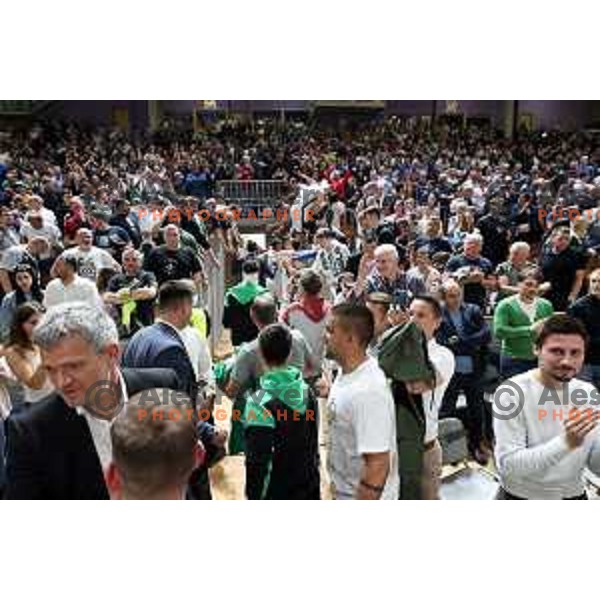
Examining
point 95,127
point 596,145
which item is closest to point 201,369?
point 95,127

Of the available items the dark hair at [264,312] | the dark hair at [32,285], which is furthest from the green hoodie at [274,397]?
the dark hair at [32,285]

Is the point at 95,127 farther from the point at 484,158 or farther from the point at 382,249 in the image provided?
the point at 484,158

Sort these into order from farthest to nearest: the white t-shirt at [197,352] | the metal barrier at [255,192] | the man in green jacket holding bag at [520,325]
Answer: the metal barrier at [255,192]
the man in green jacket holding bag at [520,325]
the white t-shirt at [197,352]

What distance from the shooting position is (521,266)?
485 cm

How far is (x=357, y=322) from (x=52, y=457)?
3.22 ft

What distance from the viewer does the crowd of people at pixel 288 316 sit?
5.82 ft

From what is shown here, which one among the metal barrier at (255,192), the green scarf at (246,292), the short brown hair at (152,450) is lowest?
the green scarf at (246,292)

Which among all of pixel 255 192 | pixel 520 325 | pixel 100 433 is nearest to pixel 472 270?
pixel 520 325

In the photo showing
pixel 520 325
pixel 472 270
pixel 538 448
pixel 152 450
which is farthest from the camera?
pixel 472 270

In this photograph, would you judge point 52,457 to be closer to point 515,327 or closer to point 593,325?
point 515,327

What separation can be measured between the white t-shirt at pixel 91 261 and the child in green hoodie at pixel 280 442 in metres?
2.96

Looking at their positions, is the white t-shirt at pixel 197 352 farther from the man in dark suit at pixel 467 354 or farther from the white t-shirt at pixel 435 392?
the man in dark suit at pixel 467 354

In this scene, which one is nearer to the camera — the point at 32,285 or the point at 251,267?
the point at 32,285

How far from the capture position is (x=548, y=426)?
1936 millimetres
